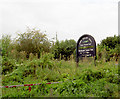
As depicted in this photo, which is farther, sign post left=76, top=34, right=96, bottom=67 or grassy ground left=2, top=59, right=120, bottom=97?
sign post left=76, top=34, right=96, bottom=67

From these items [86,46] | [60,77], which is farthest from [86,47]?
[60,77]

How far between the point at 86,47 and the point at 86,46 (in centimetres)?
6

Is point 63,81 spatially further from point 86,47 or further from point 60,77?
point 86,47

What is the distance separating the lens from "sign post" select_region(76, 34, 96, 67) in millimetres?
9898

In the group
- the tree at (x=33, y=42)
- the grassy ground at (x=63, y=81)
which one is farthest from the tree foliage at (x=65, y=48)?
the grassy ground at (x=63, y=81)

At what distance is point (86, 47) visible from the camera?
10375 mm

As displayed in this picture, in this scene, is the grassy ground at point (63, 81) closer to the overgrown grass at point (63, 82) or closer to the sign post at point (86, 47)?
the overgrown grass at point (63, 82)

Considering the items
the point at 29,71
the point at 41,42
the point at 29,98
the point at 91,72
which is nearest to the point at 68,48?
the point at 41,42

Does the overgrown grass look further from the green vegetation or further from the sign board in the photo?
→ the sign board

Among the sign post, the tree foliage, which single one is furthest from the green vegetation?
the tree foliage

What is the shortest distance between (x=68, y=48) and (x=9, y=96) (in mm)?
18853

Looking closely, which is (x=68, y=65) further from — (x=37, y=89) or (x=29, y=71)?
(x=37, y=89)

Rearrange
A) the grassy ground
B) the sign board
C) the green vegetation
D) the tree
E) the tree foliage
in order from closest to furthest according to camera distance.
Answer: the grassy ground
the green vegetation
the sign board
the tree
the tree foliage

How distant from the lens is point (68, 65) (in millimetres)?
9172
